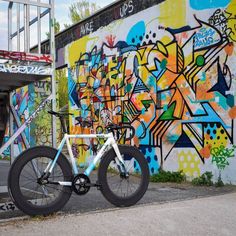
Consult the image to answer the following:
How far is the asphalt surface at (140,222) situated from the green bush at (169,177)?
8.71 ft

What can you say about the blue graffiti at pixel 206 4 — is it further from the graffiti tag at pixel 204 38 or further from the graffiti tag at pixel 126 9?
the graffiti tag at pixel 126 9

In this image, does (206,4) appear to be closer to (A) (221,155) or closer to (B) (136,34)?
(B) (136,34)

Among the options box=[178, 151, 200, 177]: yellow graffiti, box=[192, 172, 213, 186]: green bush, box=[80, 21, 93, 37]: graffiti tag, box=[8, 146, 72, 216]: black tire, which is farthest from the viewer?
box=[80, 21, 93, 37]: graffiti tag

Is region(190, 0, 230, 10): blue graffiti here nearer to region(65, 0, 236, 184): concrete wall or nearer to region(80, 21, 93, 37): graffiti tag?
region(65, 0, 236, 184): concrete wall

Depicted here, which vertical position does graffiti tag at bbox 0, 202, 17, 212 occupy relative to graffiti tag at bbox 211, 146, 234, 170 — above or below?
below

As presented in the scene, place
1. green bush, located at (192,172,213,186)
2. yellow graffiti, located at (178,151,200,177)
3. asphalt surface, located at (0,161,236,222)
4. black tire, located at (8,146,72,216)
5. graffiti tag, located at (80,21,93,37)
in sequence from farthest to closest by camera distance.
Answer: graffiti tag, located at (80,21,93,37)
yellow graffiti, located at (178,151,200,177)
green bush, located at (192,172,213,186)
asphalt surface, located at (0,161,236,222)
black tire, located at (8,146,72,216)

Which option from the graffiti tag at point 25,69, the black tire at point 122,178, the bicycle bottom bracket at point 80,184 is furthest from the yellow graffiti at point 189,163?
the graffiti tag at point 25,69

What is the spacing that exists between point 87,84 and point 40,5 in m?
6.40

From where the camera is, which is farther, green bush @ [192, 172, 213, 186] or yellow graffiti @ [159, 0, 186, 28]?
yellow graffiti @ [159, 0, 186, 28]

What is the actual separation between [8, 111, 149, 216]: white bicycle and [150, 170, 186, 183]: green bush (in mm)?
2761

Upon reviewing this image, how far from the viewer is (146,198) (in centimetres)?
675

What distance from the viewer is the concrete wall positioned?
312 inches

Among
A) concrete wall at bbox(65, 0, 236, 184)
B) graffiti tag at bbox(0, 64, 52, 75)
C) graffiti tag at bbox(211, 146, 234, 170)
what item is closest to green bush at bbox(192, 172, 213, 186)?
concrete wall at bbox(65, 0, 236, 184)

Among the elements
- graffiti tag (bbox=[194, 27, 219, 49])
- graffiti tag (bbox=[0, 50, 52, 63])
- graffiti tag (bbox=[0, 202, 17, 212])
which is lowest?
graffiti tag (bbox=[0, 202, 17, 212])
